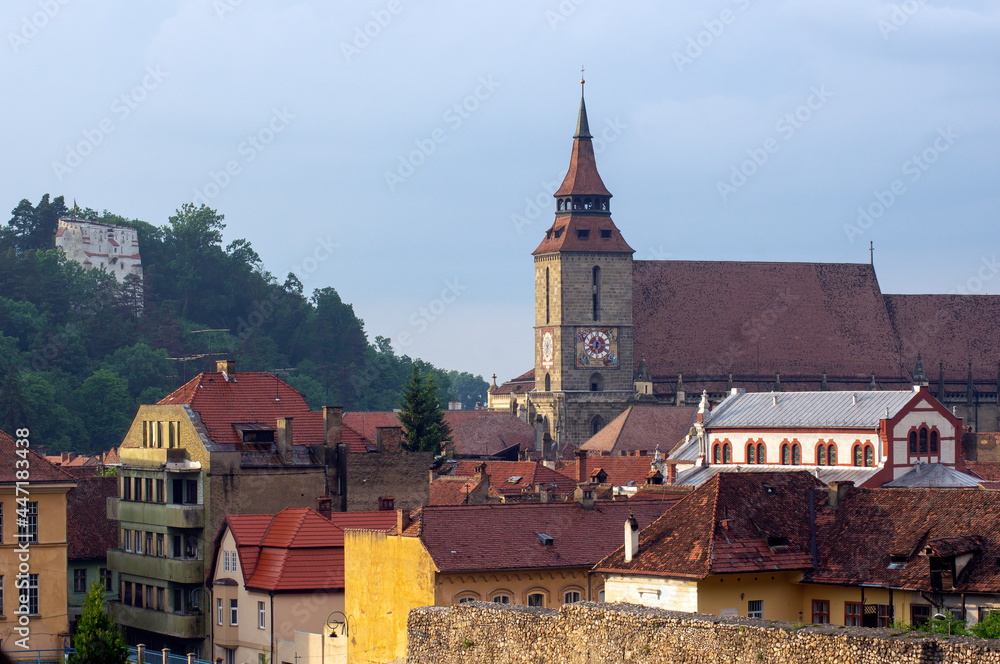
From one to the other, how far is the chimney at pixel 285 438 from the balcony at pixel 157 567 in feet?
14.2

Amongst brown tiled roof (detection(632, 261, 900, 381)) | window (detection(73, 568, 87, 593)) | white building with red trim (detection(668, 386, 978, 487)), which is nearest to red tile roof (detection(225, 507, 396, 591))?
window (detection(73, 568, 87, 593))

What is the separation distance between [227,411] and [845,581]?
82.4 feet

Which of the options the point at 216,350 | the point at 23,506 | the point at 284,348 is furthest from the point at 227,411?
the point at 284,348

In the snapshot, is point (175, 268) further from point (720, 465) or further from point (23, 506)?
point (23, 506)

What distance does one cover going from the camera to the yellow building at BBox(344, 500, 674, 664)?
36.2 metres

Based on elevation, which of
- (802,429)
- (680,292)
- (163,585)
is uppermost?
(680,292)

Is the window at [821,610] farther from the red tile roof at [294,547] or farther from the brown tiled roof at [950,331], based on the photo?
the brown tiled roof at [950,331]

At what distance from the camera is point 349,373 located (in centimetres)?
18162

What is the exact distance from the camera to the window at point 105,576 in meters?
53.9

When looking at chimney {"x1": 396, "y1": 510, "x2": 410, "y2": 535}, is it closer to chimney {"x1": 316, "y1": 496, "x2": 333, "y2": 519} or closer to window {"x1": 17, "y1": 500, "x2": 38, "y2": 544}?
chimney {"x1": 316, "y1": 496, "x2": 333, "y2": 519}

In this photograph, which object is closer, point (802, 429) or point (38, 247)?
point (802, 429)

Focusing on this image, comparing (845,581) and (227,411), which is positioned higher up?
(227,411)

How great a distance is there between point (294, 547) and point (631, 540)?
1240 centimetres

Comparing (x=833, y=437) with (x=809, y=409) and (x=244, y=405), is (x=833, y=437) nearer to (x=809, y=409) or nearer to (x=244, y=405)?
(x=809, y=409)
